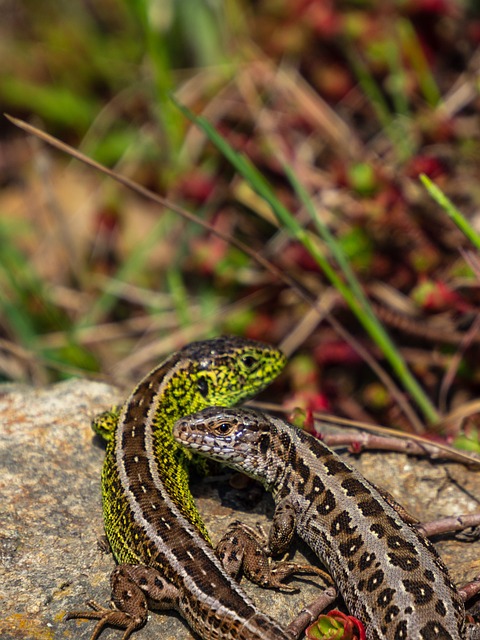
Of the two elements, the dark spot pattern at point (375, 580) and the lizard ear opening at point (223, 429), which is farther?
the lizard ear opening at point (223, 429)

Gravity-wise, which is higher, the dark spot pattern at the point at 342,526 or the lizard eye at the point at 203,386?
the dark spot pattern at the point at 342,526

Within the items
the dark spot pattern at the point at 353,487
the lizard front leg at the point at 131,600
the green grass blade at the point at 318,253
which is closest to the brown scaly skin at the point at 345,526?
the dark spot pattern at the point at 353,487

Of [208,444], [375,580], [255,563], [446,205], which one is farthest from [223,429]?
[446,205]

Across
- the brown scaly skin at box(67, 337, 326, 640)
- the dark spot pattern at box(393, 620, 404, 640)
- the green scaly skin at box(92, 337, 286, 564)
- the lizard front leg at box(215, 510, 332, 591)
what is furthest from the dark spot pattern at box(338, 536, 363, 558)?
the green scaly skin at box(92, 337, 286, 564)

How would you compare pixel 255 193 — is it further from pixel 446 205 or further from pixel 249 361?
pixel 446 205

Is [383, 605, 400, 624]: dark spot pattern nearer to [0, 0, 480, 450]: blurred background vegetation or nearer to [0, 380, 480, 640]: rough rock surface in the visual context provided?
[0, 380, 480, 640]: rough rock surface

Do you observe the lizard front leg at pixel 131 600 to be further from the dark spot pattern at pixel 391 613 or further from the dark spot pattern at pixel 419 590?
the dark spot pattern at pixel 419 590
